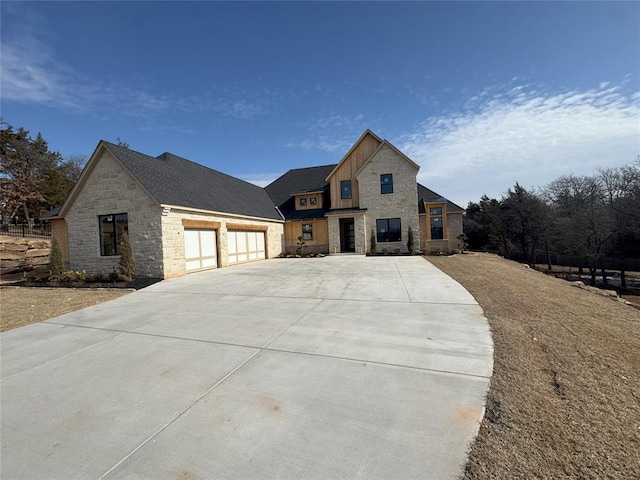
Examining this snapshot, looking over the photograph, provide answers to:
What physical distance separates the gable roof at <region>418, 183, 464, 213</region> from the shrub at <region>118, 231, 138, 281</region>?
63.6ft

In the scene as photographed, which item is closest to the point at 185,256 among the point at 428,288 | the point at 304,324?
the point at 304,324

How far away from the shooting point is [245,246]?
61.7 ft

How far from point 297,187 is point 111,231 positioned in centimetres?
1597

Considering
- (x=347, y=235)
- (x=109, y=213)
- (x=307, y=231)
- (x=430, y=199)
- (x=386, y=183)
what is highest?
(x=386, y=183)

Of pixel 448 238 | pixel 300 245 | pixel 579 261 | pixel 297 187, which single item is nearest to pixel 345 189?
pixel 297 187

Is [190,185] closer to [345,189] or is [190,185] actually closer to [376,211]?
[345,189]

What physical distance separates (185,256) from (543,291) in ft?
45.6

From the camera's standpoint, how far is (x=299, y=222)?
24344 millimetres

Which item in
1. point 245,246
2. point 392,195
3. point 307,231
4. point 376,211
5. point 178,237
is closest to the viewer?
point 178,237

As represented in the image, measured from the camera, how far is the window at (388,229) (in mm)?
21922

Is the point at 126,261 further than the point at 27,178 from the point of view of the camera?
No

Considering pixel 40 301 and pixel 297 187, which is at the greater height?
pixel 297 187

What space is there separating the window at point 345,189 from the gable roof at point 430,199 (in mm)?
5847

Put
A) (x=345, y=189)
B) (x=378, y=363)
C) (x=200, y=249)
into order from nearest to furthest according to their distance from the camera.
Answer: (x=378, y=363) < (x=200, y=249) < (x=345, y=189)
